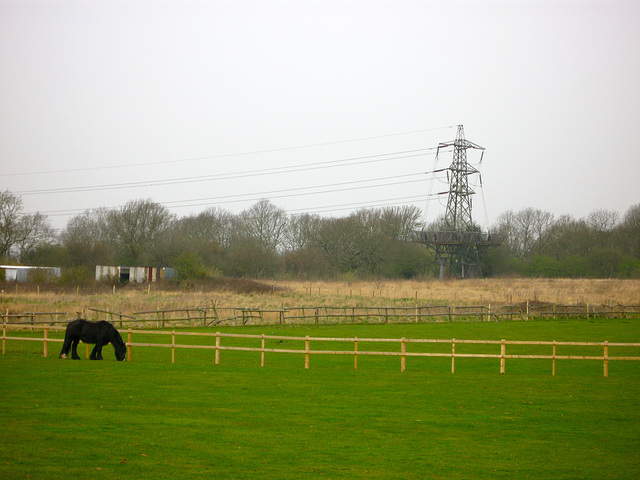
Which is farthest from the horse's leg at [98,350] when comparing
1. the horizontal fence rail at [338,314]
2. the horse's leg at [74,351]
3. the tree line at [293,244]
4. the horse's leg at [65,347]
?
the tree line at [293,244]

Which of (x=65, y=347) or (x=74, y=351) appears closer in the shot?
(x=65, y=347)

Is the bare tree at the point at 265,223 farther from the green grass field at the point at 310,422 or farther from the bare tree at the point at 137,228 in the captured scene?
the green grass field at the point at 310,422

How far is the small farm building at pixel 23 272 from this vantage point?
5569 centimetres

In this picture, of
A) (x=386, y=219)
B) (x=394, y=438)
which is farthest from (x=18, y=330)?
(x=386, y=219)

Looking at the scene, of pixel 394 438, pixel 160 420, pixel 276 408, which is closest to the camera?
pixel 394 438

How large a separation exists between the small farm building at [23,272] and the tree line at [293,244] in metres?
2.67

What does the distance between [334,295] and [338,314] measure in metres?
12.7

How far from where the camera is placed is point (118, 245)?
69.9 m

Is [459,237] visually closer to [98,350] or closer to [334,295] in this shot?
[334,295]

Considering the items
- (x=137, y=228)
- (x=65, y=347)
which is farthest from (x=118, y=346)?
(x=137, y=228)

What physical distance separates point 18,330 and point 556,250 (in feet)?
243

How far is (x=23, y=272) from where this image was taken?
2297 inches

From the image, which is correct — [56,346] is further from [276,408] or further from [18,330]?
[276,408]

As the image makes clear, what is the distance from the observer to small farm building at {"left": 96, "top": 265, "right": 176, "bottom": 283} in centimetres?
5978
